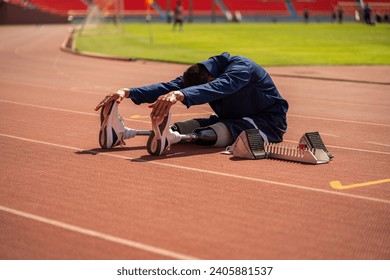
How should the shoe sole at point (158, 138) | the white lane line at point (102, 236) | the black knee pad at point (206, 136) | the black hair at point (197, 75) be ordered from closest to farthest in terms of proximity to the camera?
the white lane line at point (102, 236) → the shoe sole at point (158, 138) → the black hair at point (197, 75) → the black knee pad at point (206, 136)

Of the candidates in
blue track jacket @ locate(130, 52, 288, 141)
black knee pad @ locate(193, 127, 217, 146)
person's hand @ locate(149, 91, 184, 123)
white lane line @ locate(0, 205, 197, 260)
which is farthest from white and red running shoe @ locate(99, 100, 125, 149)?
white lane line @ locate(0, 205, 197, 260)

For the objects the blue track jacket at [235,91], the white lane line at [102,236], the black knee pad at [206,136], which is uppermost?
the blue track jacket at [235,91]

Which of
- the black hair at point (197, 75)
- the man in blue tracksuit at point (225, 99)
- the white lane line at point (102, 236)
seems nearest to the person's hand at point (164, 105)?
the man in blue tracksuit at point (225, 99)

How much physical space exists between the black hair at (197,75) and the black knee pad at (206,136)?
26.2 inches

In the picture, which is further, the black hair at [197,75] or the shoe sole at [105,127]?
the shoe sole at [105,127]

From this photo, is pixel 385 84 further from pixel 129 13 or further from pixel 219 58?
pixel 129 13

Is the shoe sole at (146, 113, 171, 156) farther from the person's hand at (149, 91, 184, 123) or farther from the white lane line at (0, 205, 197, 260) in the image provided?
the white lane line at (0, 205, 197, 260)

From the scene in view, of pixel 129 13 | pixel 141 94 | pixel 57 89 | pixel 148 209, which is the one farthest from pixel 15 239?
pixel 129 13

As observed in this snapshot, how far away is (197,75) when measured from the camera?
899 centimetres

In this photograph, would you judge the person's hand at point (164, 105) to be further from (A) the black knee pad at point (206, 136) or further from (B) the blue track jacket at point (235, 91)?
(A) the black knee pad at point (206, 136)

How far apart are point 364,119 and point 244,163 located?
490 cm

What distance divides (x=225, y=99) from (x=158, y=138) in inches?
43.6

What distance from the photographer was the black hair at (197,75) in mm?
8977

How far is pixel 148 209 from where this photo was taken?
6613mm
